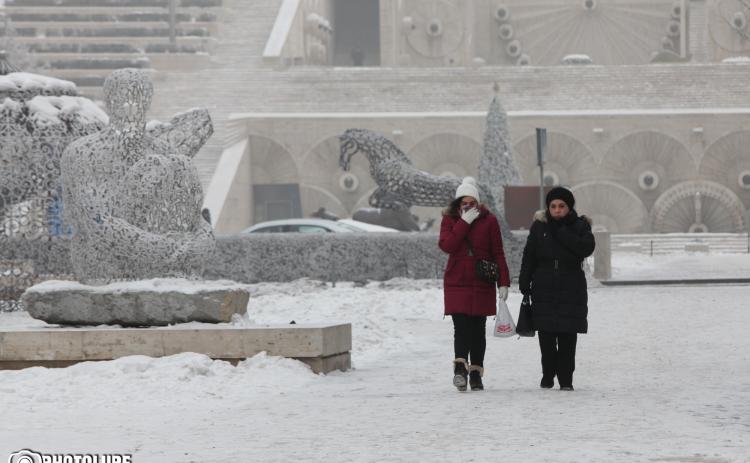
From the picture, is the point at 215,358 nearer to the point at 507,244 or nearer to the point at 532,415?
the point at 532,415

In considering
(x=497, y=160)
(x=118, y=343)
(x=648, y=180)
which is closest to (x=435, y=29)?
(x=648, y=180)

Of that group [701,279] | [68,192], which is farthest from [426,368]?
[701,279]

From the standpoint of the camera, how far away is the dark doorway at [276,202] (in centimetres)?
Answer: 3850

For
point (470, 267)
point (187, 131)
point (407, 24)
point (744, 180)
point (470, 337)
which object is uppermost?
point (407, 24)

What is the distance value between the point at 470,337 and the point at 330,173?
92.8 ft

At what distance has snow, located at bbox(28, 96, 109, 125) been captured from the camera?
55.3 ft

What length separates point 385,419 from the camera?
9117mm

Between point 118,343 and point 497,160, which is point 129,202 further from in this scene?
point 497,160

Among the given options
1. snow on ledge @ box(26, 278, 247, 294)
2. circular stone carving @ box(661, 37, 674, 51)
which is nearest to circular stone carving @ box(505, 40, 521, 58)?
circular stone carving @ box(661, 37, 674, 51)

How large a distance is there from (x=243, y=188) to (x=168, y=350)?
26.4 meters

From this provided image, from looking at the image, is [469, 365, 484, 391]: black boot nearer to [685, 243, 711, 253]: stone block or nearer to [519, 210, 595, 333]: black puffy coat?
[519, 210, 595, 333]: black puffy coat

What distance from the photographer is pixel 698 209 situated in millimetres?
37531

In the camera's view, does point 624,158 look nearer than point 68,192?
No

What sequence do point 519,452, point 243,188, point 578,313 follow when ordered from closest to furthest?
1. point 519,452
2. point 578,313
3. point 243,188
